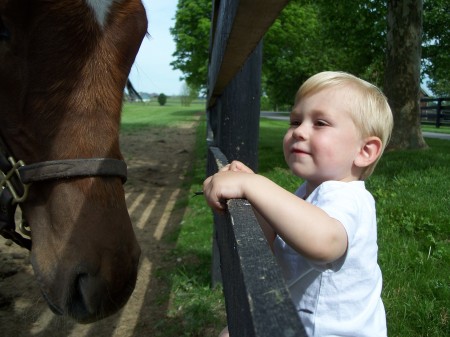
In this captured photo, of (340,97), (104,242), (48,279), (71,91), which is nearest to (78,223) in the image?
(104,242)

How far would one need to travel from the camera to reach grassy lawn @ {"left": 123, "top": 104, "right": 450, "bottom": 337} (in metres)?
2.38

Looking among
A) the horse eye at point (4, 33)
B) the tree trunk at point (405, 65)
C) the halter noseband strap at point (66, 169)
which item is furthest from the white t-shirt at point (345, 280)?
the tree trunk at point (405, 65)

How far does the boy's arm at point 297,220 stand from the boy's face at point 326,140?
0.24 m

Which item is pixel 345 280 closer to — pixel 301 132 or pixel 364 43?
pixel 301 132

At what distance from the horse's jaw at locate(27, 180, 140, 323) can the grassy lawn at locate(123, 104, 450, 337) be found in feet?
4.58

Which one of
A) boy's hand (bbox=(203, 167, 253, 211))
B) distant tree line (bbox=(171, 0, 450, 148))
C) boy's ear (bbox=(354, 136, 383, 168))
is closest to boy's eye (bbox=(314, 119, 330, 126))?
boy's ear (bbox=(354, 136, 383, 168))

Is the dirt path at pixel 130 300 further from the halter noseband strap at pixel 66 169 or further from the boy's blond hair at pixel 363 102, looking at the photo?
the boy's blond hair at pixel 363 102

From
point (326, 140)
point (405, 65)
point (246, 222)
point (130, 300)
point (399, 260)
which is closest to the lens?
point (246, 222)

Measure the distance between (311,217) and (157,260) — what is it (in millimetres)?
3443

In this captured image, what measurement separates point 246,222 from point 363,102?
2.02 feet

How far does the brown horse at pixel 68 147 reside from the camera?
4.93 feet

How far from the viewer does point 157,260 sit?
168 inches

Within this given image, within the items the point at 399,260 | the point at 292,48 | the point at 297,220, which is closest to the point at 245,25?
the point at 297,220

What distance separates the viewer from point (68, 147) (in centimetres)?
158
